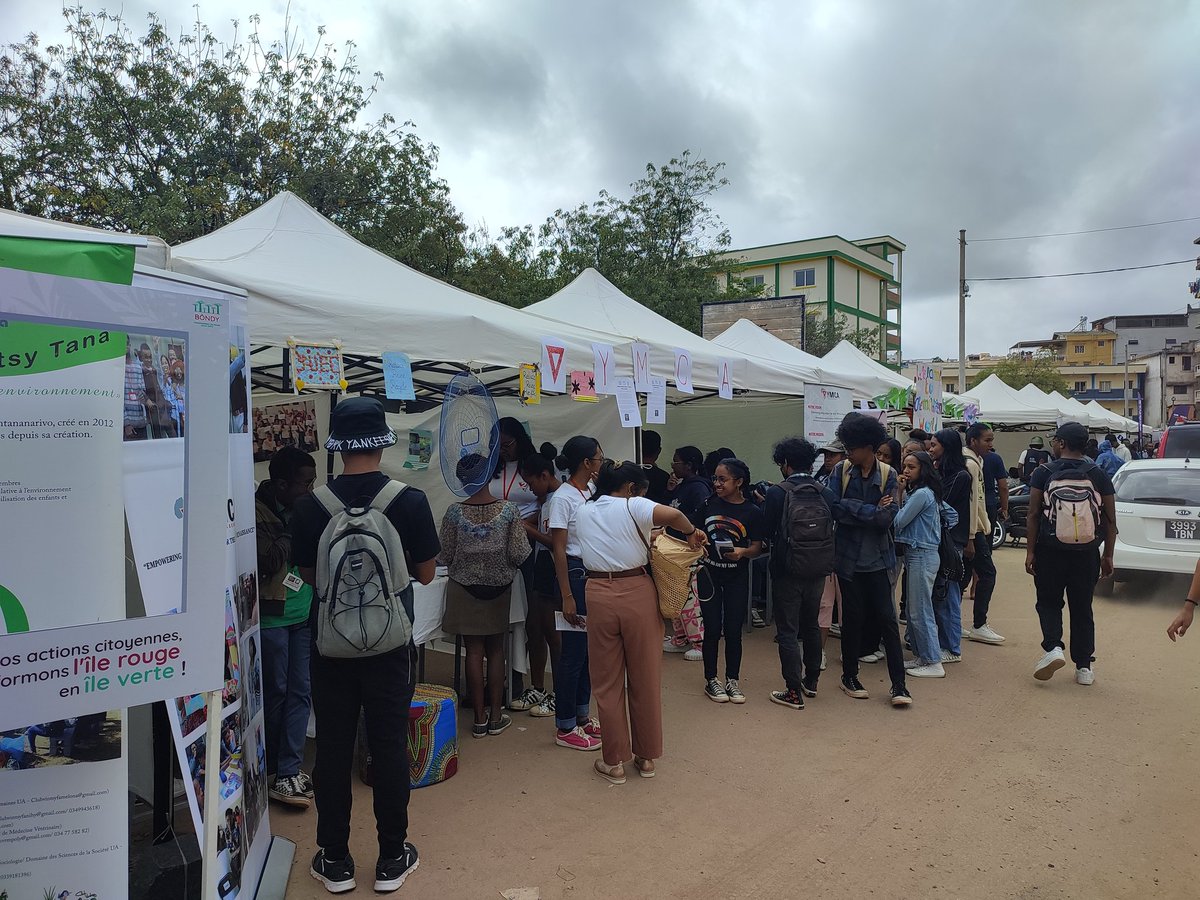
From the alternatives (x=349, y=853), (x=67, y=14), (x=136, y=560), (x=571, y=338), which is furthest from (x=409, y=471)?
(x=67, y=14)

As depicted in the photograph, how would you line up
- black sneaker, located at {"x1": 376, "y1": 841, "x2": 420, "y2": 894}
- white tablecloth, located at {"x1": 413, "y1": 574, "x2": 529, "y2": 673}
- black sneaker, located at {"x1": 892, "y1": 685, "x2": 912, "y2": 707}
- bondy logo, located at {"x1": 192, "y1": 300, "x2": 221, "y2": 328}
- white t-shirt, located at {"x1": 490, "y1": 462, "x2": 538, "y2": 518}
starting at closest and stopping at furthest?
bondy logo, located at {"x1": 192, "y1": 300, "x2": 221, "y2": 328}, black sneaker, located at {"x1": 376, "y1": 841, "x2": 420, "y2": 894}, white tablecloth, located at {"x1": 413, "y1": 574, "x2": 529, "y2": 673}, white t-shirt, located at {"x1": 490, "y1": 462, "x2": 538, "y2": 518}, black sneaker, located at {"x1": 892, "y1": 685, "x2": 912, "y2": 707}

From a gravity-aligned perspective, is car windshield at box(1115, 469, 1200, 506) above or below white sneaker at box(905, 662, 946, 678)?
above

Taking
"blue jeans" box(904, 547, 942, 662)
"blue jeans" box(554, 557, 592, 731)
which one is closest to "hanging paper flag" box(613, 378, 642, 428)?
"blue jeans" box(554, 557, 592, 731)

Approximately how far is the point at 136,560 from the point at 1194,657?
7.33 meters

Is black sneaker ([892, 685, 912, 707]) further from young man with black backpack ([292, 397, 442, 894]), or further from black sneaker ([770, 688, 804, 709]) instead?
young man with black backpack ([292, 397, 442, 894])

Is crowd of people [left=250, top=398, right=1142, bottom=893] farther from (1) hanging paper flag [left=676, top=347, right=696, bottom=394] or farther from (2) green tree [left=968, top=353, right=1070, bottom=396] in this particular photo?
(2) green tree [left=968, top=353, right=1070, bottom=396]

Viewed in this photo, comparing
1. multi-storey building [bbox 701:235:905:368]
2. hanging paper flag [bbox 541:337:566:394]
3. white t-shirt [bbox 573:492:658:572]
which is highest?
multi-storey building [bbox 701:235:905:368]

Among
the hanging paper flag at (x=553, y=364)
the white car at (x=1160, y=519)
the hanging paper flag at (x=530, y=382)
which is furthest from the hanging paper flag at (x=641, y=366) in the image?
the white car at (x=1160, y=519)

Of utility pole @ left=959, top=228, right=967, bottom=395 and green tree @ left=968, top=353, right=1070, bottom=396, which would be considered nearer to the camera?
utility pole @ left=959, top=228, right=967, bottom=395

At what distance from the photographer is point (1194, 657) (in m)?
5.95

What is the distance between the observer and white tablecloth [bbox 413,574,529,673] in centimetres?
428

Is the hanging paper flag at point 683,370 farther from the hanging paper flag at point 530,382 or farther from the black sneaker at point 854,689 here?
the black sneaker at point 854,689

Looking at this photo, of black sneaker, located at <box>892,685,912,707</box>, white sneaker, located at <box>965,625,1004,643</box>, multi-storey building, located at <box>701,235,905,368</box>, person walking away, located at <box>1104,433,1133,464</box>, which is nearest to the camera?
black sneaker, located at <box>892,685,912,707</box>

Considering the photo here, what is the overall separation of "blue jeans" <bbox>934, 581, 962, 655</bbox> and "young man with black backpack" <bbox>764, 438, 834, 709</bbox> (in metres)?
1.51
